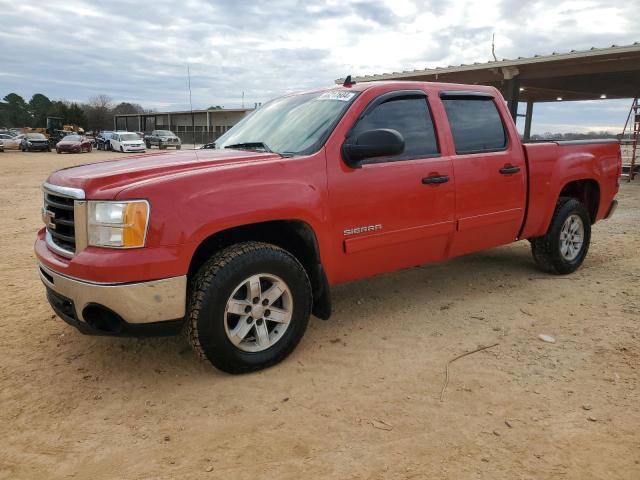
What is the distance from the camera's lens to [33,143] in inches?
1517

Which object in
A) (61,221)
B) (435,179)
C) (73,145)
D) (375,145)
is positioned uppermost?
(73,145)

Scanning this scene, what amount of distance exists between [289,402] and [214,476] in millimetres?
699

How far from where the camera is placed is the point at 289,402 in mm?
2859

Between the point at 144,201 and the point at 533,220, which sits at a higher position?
the point at 144,201

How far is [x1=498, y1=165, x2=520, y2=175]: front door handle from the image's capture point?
4358 mm

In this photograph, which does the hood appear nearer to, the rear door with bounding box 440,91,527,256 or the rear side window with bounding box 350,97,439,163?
the rear side window with bounding box 350,97,439,163

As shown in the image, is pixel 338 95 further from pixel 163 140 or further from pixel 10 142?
pixel 10 142

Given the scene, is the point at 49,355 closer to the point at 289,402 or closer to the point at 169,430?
the point at 169,430

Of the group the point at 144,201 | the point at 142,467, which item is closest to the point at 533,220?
the point at 144,201

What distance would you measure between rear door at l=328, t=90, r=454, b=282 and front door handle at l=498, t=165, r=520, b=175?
0.68 metres

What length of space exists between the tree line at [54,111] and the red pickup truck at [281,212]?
240ft

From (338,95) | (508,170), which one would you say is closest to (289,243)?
(338,95)

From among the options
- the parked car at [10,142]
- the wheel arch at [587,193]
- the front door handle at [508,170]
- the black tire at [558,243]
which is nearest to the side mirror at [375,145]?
the front door handle at [508,170]

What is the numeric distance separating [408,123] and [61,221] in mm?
2583
